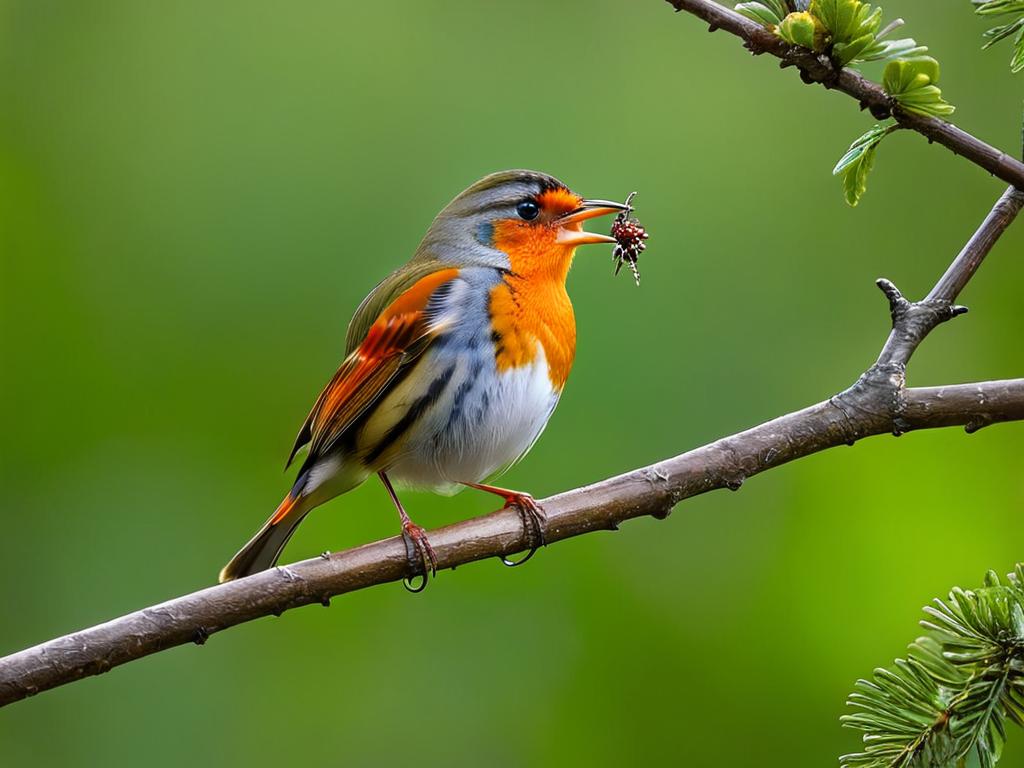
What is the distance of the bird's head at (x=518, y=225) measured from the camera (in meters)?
3.49

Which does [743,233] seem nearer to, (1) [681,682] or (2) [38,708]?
(1) [681,682]

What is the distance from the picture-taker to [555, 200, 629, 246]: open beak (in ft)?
11.2

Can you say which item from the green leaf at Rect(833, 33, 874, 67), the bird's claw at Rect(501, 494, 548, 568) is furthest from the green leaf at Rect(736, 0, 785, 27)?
the bird's claw at Rect(501, 494, 548, 568)

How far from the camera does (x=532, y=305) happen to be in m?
3.30

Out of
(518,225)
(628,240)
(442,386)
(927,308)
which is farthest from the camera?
(518,225)

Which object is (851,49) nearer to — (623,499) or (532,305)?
(623,499)

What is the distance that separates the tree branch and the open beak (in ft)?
3.68

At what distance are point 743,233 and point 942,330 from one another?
783 millimetres

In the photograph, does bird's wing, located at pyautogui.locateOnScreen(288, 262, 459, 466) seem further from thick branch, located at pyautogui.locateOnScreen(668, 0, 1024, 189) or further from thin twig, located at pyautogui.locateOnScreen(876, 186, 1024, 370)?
thick branch, located at pyautogui.locateOnScreen(668, 0, 1024, 189)

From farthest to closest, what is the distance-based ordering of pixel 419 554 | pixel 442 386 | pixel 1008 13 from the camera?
pixel 442 386 → pixel 419 554 → pixel 1008 13

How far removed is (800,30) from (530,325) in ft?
5.24

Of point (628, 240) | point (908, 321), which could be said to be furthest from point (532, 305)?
point (908, 321)

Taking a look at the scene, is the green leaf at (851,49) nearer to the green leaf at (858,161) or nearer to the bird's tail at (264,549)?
the green leaf at (858,161)

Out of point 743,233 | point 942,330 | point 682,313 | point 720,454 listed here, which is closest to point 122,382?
point 682,313
